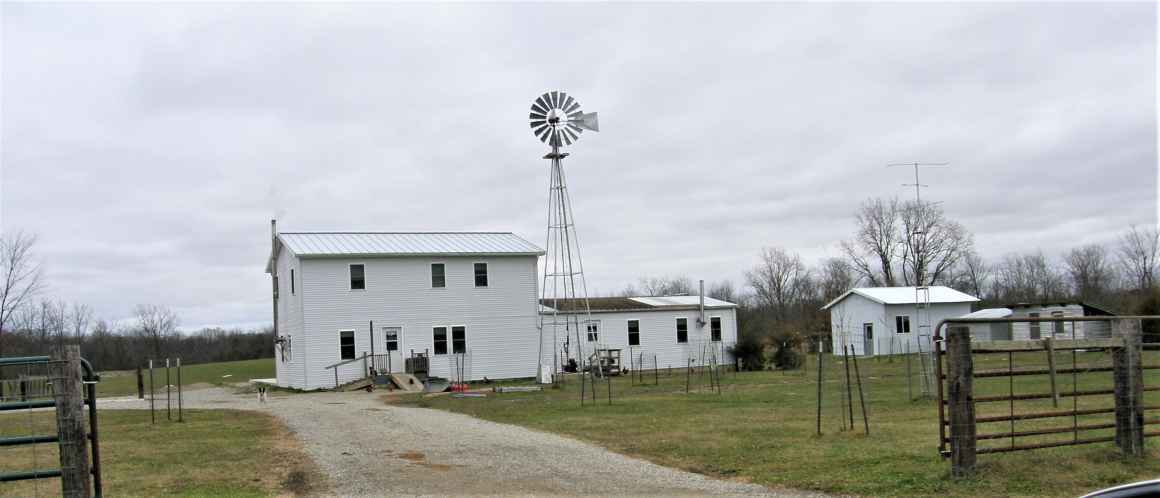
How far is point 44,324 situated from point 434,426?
5117 centimetres

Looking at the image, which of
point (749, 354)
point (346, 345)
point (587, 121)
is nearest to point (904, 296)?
point (749, 354)

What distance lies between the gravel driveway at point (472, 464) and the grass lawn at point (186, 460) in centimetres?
60

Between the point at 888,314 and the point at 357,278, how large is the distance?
109 ft

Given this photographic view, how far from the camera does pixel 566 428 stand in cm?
1866

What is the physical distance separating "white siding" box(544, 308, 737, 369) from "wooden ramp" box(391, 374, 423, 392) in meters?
10.5

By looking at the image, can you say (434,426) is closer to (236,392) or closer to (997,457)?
(997,457)

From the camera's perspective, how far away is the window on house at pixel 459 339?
133ft

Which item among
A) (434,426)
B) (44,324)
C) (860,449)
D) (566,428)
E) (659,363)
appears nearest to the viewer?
(860,449)

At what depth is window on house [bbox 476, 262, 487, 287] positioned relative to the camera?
4141 cm

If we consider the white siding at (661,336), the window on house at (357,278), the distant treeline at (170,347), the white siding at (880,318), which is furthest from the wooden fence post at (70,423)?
the distant treeline at (170,347)

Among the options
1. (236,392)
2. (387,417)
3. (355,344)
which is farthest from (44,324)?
(387,417)

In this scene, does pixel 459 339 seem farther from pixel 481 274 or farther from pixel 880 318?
pixel 880 318

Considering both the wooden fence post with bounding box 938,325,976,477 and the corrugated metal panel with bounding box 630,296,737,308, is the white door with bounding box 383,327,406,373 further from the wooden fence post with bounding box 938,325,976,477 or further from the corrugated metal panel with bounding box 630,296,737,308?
the wooden fence post with bounding box 938,325,976,477

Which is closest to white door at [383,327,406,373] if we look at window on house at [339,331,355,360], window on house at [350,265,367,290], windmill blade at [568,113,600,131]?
window on house at [339,331,355,360]
